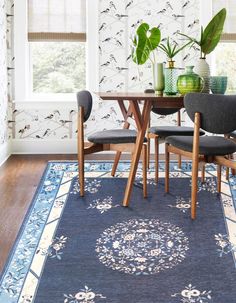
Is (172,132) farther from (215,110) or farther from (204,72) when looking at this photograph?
(215,110)

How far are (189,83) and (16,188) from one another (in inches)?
65.0

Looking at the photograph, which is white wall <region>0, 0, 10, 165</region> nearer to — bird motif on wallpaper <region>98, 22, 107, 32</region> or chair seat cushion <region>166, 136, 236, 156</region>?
bird motif on wallpaper <region>98, 22, 107, 32</region>

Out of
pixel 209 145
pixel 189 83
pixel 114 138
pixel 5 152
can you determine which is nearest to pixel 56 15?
pixel 5 152

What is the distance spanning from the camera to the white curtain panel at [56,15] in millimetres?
4684

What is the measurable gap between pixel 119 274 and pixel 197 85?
61.5 inches

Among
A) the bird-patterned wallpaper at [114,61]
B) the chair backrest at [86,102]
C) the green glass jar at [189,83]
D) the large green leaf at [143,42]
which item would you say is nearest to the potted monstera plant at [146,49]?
the large green leaf at [143,42]

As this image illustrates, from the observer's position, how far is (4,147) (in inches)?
180

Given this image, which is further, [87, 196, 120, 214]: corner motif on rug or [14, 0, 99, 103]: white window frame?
[14, 0, 99, 103]: white window frame

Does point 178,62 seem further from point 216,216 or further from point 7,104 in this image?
point 216,216

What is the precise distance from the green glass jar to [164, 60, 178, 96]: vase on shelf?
0.17 metres

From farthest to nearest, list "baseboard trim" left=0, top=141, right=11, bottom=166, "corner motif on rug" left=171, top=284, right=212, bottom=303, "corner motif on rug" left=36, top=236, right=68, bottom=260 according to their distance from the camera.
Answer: "baseboard trim" left=0, top=141, right=11, bottom=166, "corner motif on rug" left=36, top=236, right=68, bottom=260, "corner motif on rug" left=171, top=284, right=212, bottom=303

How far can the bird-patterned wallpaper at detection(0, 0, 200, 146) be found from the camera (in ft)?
15.6

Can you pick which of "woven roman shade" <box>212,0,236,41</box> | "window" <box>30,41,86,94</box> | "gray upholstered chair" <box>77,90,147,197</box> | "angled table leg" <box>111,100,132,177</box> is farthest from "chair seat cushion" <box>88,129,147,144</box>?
"woven roman shade" <box>212,0,236,41</box>

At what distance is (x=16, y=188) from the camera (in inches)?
135
